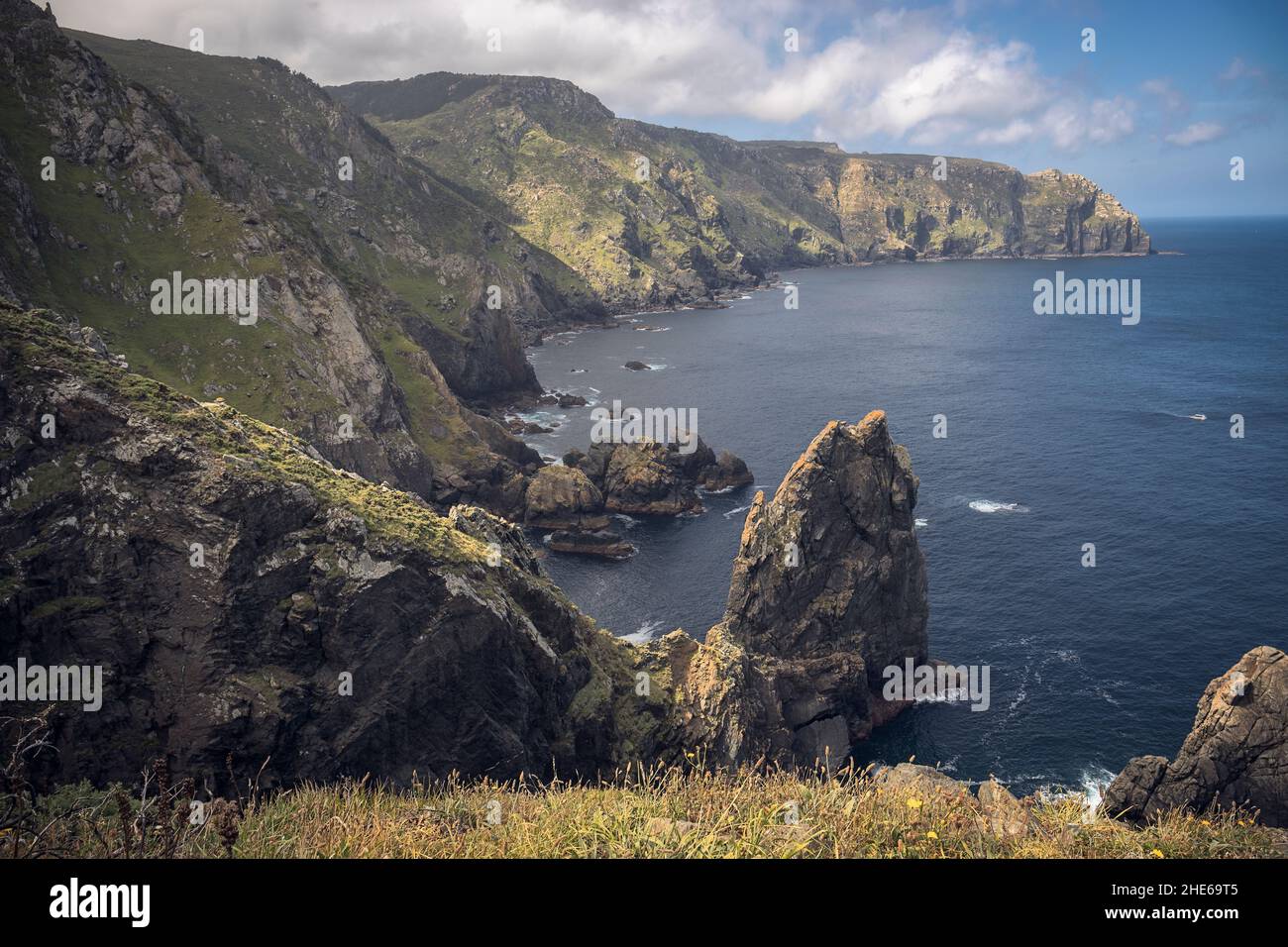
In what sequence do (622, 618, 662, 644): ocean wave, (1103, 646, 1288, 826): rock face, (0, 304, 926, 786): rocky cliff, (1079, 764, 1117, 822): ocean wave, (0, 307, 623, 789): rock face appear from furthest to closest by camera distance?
(622, 618, 662, 644): ocean wave, (1079, 764, 1117, 822): ocean wave, (1103, 646, 1288, 826): rock face, (0, 304, 926, 786): rocky cliff, (0, 307, 623, 789): rock face

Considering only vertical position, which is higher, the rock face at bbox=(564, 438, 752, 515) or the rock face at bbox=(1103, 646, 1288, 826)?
the rock face at bbox=(564, 438, 752, 515)

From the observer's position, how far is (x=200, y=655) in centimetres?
3312

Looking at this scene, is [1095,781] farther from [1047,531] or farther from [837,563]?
[1047,531]

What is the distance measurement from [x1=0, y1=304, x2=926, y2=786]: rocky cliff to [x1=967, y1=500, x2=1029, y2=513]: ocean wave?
6593cm

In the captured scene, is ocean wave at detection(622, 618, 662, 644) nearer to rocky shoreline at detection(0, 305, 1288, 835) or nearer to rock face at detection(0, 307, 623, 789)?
rocky shoreline at detection(0, 305, 1288, 835)

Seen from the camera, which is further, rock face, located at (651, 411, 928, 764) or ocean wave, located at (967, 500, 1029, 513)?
ocean wave, located at (967, 500, 1029, 513)

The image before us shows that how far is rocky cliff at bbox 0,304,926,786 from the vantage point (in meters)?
32.1

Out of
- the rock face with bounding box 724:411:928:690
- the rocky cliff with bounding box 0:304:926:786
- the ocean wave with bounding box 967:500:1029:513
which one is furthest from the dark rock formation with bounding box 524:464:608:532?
the rocky cliff with bounding box 0:304:926:786

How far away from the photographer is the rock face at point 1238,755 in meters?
43.5

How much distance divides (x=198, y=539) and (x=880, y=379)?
152123 mm

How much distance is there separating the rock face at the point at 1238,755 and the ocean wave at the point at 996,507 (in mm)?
54050

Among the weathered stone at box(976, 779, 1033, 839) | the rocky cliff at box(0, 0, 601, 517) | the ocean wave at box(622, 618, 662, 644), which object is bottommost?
the ocean wave at box(622, 618, 662, 644)

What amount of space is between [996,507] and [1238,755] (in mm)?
57916

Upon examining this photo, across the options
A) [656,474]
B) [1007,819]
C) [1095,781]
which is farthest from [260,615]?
[656,474]
